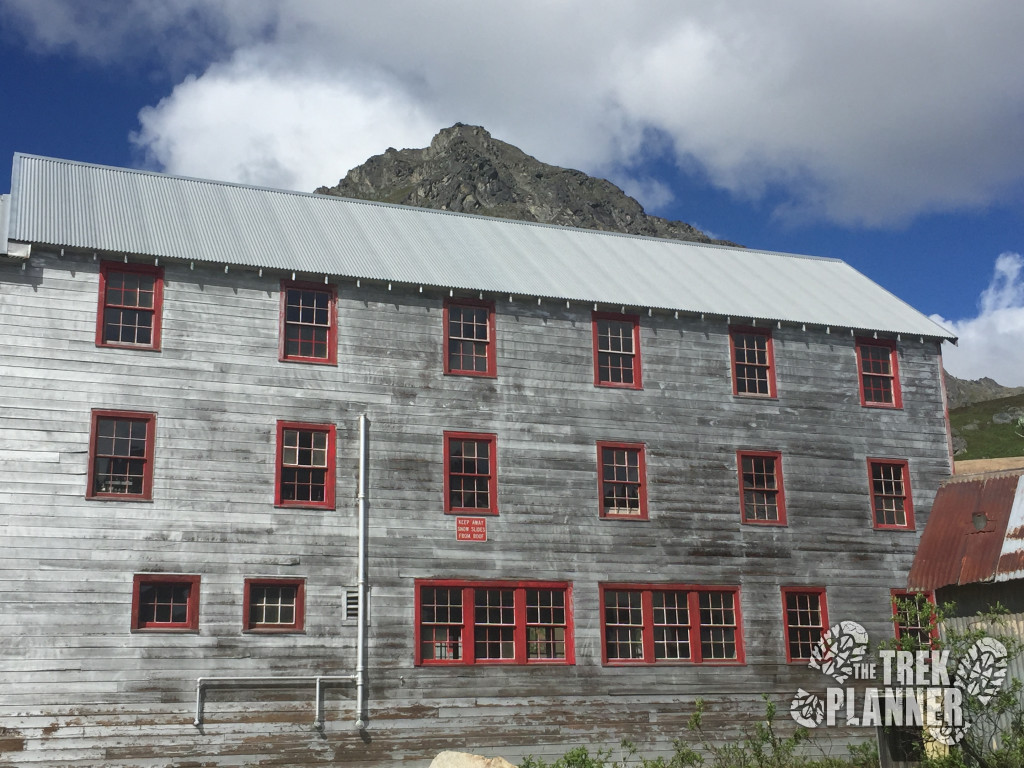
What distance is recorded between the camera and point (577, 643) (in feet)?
89.2

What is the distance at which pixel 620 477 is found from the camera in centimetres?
2902

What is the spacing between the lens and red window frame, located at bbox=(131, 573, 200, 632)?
78.1ft

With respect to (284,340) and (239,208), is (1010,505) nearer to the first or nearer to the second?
(284,340)

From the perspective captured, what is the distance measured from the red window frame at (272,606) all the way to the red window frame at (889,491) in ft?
54.0

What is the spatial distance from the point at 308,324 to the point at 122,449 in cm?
535

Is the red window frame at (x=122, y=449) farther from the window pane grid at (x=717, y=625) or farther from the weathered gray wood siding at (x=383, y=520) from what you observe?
the window pane grid at (x=717, y=625)

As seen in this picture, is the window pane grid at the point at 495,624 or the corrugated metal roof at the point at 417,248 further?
the corrugated metal roof at the point at 417,248

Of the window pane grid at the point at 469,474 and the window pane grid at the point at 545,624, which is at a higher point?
the window pane grid at the point at 469,474

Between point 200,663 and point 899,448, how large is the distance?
20572 millimetres

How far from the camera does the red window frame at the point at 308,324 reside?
87.7 ft

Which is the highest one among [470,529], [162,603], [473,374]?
[473,374]

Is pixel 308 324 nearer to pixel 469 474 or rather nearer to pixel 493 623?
pixel 469 474

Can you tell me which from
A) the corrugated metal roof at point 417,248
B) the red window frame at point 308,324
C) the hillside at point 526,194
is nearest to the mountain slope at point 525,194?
the hillside at point 526,194

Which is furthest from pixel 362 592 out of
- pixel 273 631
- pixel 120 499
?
pixel 120 499
